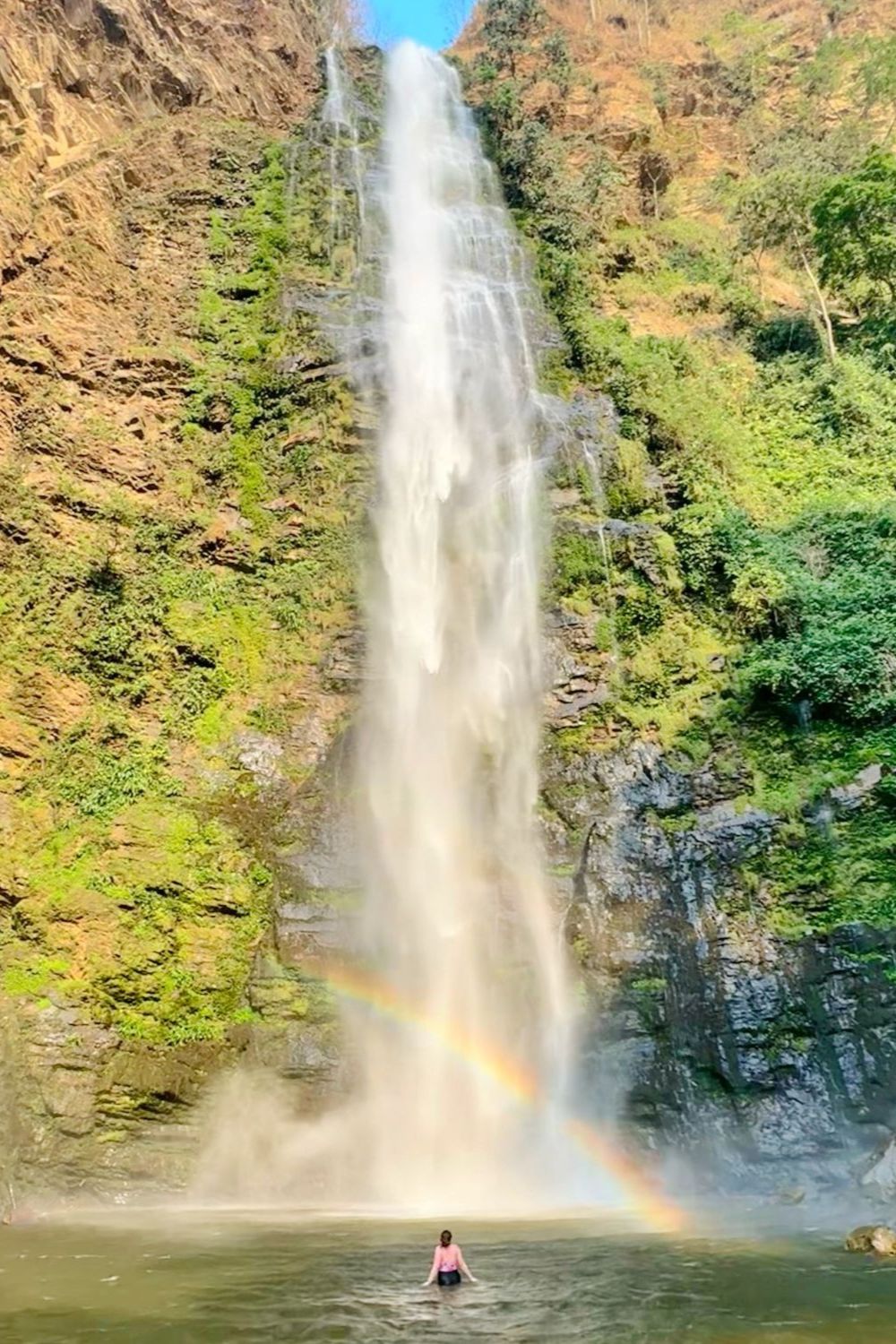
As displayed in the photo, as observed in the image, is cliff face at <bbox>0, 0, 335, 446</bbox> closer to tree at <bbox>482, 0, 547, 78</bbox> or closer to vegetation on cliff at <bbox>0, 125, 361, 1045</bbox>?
vegetation on cliff at <bbox>0, 125, 361, 1045</bbox>

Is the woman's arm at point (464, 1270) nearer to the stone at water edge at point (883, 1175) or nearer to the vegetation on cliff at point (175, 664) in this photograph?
the stone at water edge at point (883, 1175)

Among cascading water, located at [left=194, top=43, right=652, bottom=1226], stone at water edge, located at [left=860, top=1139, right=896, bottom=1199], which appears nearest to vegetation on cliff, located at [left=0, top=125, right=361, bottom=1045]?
cascading water, located at [left=194, top=43, right=652, bottom=1226]

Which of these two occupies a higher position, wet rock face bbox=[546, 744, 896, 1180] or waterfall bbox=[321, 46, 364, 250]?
waterfall bbox=[321, 46, 364, 250]

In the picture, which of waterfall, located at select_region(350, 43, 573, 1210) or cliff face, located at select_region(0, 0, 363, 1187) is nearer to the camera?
cliff face, located at select_region(0, 0, 363, 1187)

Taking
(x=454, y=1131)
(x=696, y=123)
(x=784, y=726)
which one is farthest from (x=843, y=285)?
(x=454, y=1131)

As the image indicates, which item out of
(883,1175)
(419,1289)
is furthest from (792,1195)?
(419,1289)

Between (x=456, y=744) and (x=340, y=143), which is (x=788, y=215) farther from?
(x=456, y=744)
